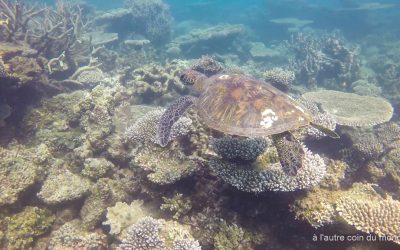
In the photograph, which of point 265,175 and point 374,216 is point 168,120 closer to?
point 265,175

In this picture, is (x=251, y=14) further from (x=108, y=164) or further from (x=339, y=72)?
(x=108, y=164)

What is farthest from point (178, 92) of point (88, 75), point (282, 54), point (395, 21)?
point (395, 21)

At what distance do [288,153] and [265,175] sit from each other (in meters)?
0.51

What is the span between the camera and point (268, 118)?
381cm

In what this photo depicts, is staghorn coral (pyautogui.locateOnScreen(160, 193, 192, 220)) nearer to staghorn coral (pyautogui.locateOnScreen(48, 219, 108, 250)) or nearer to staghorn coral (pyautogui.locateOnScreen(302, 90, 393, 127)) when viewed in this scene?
staghorn coral (pyautogui.locateOnScreen(48, 219, 108, 250))

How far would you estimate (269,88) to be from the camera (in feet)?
13.9

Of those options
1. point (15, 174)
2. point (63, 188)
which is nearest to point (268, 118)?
point (63, 188)

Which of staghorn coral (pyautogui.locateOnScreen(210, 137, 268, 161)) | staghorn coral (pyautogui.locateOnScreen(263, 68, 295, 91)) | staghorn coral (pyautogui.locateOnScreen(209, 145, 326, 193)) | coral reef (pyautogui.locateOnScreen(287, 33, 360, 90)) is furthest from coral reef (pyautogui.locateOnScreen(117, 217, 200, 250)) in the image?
coral reef (pyautogui.locateOnScreen(287, 33, 360, 90))

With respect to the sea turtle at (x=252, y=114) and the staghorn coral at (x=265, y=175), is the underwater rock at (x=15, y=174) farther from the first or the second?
the staghorn coral at (x=265, y=175)

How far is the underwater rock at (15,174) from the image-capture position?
4.12 m

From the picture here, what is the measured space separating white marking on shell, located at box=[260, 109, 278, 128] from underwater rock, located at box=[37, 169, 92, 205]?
298 cm

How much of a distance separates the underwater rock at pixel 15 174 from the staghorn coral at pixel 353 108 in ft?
20.8

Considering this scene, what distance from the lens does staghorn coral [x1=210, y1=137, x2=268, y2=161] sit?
4262mm

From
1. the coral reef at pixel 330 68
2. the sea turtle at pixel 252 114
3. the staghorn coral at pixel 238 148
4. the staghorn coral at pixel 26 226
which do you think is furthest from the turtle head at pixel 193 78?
the coral reef at pixel 330 68
